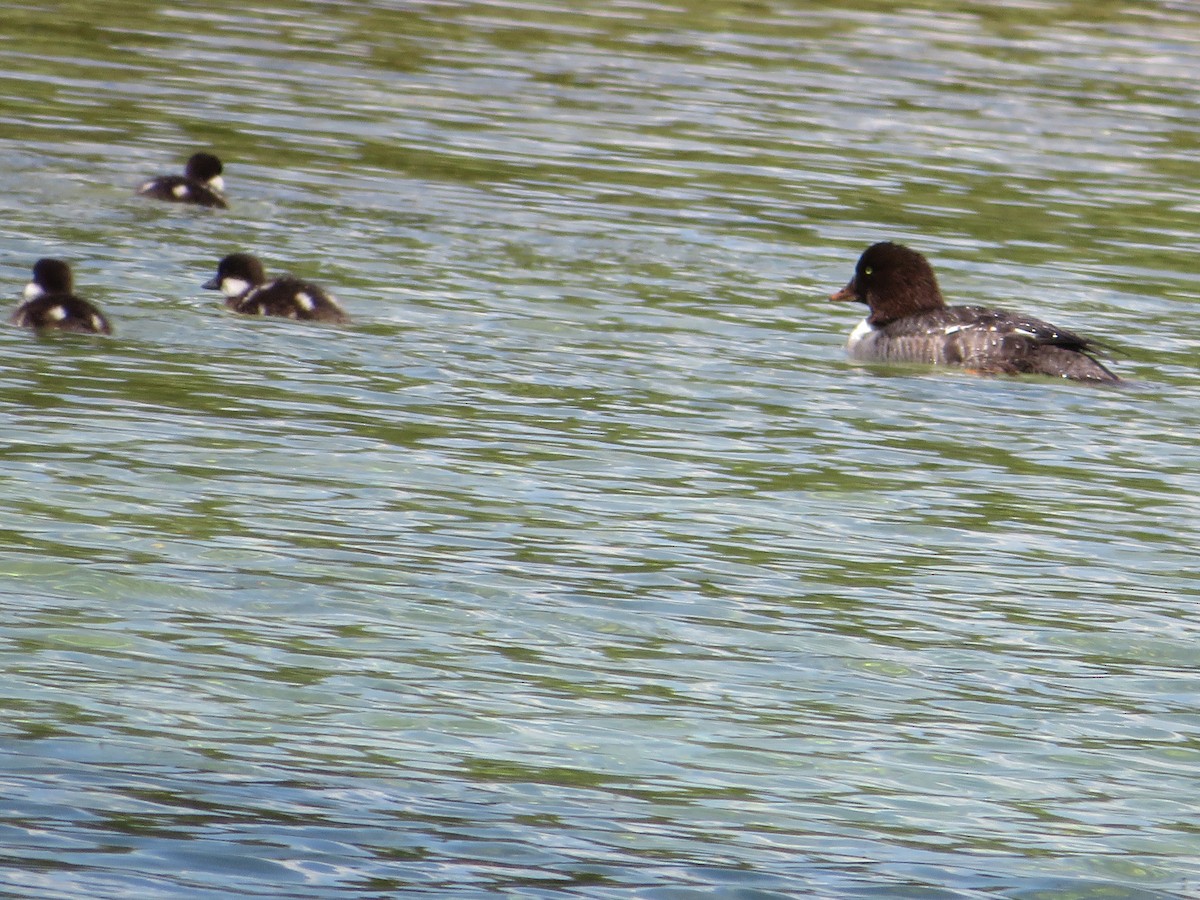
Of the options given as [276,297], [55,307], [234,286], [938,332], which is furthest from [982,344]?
[55,307]

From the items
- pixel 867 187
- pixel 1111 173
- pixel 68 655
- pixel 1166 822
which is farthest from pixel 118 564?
pixel 1111 173

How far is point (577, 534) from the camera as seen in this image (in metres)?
10.3

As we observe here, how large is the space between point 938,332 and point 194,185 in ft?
19.3

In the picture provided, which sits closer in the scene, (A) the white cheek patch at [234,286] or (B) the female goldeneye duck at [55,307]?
(B) the female goldeneye duck at [55,307]

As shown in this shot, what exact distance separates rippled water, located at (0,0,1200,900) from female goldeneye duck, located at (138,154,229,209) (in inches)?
8.9

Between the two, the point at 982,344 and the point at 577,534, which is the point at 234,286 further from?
the point at 577,534

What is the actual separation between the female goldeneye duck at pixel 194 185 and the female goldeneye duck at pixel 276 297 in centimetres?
329

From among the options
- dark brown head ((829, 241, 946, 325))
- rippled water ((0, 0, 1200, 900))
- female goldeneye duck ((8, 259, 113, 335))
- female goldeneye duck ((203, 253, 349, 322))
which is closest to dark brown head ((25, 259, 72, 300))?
female goldeneye duck ((8, 259, 113, 335))

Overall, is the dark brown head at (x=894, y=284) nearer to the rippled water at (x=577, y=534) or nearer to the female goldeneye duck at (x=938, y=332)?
the female goldeneye duck at (x=938, y=332)

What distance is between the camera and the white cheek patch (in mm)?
14648

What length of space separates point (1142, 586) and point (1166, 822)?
108 inches

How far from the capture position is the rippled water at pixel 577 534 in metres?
7.06

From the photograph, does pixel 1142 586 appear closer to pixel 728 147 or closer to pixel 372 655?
pixel 372 655

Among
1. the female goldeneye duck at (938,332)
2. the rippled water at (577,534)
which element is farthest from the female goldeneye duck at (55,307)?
the female goldeneye duck at (938,332)
